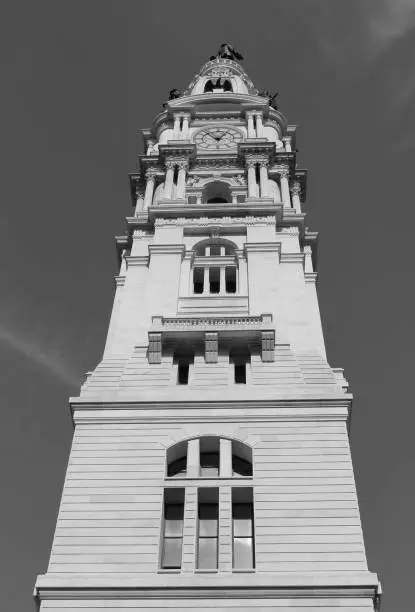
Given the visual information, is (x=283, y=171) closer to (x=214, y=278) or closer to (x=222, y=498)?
(x=214, y=278)

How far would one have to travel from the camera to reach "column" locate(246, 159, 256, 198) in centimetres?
6172

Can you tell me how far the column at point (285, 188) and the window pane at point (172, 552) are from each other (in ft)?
96.8

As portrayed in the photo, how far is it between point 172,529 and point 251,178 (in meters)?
30.8

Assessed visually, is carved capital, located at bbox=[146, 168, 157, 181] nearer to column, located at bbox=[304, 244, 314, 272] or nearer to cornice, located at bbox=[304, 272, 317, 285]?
column, located at bbox=[304, 244, 314, 272]

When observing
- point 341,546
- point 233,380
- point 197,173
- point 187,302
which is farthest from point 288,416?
point 197,173

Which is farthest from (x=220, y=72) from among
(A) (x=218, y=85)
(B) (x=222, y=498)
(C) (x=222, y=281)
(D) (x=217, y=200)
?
(B) (x=222, y=498)

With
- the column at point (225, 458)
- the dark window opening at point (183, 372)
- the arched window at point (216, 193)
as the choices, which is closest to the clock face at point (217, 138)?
the arched window at point (216, 193)

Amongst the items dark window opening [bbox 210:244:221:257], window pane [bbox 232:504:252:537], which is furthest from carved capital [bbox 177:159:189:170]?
window pane [bbox 232:504:252:537]

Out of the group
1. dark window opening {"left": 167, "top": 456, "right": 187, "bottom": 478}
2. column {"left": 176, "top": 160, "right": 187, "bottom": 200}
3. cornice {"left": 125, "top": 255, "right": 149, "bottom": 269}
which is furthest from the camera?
column {"left": 176, "top": 160, "right": 187, "bottom": 200}

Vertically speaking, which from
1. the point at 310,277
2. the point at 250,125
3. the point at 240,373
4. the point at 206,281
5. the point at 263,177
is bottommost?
the point at 240,373

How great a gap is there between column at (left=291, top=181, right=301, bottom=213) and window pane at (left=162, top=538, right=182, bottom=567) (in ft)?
96.9

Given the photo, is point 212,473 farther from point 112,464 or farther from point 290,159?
point 290,159

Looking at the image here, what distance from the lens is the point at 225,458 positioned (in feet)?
133

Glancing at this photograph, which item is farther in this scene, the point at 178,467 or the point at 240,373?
the point at 240,373
